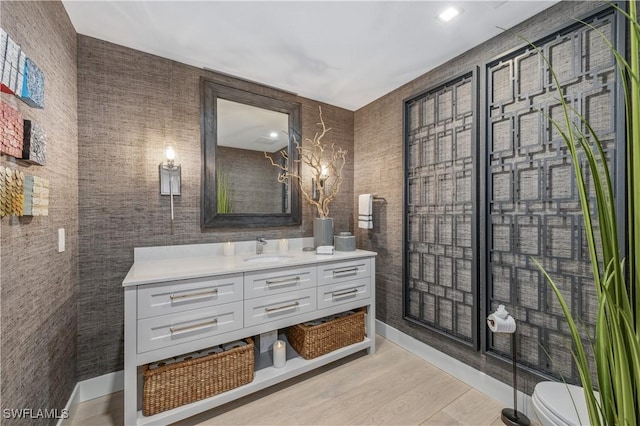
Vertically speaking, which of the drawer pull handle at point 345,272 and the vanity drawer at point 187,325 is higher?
the drawer pull handle at point 345,272

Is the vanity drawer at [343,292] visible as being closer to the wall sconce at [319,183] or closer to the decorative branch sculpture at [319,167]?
the decorative branch sculpture at [319,167]

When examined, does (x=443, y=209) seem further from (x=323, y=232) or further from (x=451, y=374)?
(x=451, y=374)

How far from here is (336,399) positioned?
189 centimetres

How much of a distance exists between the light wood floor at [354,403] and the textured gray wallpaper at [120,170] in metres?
0.60

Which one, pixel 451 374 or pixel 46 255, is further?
pixel 451 374

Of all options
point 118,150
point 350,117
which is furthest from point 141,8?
point 350,117

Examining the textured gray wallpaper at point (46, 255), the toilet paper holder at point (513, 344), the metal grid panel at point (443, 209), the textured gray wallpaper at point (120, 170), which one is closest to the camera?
the textured gray wallpaper at point (46, 255)

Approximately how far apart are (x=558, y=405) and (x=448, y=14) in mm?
2126

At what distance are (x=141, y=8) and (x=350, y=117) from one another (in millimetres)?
2047

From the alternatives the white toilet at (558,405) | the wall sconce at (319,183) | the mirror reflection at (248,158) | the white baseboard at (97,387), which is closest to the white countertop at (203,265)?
the mirror reflection at (248,158)

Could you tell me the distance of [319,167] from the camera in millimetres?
2666

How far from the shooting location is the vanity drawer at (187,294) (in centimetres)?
152

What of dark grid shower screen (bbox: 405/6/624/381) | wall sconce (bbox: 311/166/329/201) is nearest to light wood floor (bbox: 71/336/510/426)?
dark grid shower screen (bbox: 405/6/624/381)

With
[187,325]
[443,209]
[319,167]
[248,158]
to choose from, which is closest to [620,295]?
[443,209]
